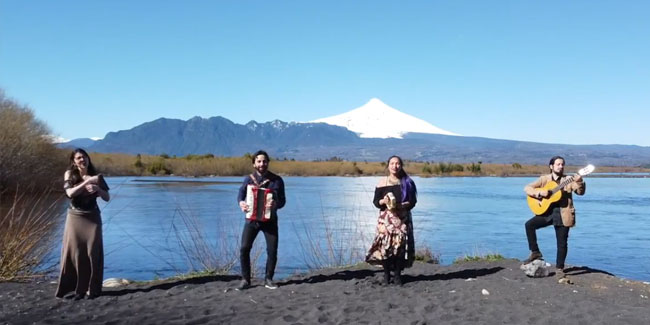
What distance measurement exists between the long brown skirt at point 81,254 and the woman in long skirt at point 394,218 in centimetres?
307

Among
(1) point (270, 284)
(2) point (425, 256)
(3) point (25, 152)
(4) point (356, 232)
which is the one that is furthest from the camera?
(3) point (25, 152)

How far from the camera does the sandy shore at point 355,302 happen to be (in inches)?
237

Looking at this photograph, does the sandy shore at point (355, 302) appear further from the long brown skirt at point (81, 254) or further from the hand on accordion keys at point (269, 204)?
the hand on accordion keys at point (269, 204)

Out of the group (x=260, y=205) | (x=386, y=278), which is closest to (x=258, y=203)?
(x=260, y=205)

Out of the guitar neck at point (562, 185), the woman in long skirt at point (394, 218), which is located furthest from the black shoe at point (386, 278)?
the guitar neck at point (562, 185)

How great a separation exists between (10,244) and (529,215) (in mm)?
19285

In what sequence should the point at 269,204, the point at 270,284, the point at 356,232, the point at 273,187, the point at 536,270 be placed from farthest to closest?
the point at 356,232 < the point at 536,270 < the point at 270,284 < the point at 273,187 < the point at 269,204

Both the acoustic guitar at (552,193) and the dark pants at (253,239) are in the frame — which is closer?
the dark pants at (253,239)

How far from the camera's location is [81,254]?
22.1 ft

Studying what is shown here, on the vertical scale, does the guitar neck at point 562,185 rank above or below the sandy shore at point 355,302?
above

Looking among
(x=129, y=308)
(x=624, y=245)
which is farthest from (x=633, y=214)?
(x=129, y=308)

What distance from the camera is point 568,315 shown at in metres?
6.11

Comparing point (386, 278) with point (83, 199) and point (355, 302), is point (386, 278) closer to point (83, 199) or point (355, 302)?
point (355, 302)

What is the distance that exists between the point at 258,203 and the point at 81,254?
198 centimetres
